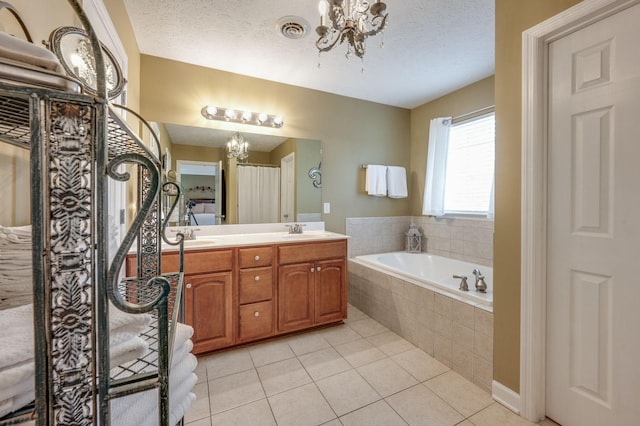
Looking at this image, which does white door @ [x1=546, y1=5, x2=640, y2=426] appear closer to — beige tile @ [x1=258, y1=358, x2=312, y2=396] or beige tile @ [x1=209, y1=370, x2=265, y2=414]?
beige tile @ [x1=258, y1=358, x2=312, y2=396]

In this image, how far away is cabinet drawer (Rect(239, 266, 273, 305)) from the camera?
209cm

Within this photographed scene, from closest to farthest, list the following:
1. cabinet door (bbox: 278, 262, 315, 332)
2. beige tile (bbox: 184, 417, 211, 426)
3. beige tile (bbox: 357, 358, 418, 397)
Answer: beige tile (bbox: 184, 417, 211, 426) → beige tile (bbox: 357, 358, 418, 397) → cabinet door (bbox: 278, 262, 315, 332)

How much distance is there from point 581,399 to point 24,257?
222 centimetres

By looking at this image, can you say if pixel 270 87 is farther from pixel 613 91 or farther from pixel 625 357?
pixel 625 357

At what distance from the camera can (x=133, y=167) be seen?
1.99 metres

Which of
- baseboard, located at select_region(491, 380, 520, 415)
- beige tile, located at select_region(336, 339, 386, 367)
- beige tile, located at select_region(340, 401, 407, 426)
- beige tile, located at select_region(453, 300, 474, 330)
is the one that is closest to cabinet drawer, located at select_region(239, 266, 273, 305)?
beige tile, located at select_region(336, 339, 386, 367)

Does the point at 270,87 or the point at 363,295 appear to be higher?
the point at 270,87

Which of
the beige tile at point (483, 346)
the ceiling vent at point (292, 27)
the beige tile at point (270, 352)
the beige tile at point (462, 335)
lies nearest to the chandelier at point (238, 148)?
the ceiling vent at point (292, 27)

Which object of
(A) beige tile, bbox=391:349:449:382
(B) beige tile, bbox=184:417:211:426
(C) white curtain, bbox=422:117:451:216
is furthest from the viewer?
(C) white curtain, bbox=422:117:451:216

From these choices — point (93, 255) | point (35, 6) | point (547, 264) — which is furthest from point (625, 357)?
point (35, 6)

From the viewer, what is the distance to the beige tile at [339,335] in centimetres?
225

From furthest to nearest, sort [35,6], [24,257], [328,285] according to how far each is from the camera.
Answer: [328,285]
[35,6]
[24,257]

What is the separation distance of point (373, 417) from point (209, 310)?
1286 millimetres

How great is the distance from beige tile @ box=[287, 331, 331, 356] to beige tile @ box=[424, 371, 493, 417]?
82 cm
